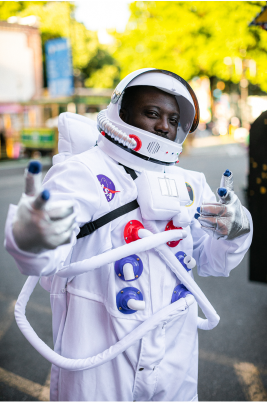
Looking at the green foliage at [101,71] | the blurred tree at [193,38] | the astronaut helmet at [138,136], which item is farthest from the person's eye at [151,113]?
the green foliage at [101,71]

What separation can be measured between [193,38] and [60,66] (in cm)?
497

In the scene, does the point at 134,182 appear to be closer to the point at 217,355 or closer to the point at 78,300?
the point at 78,300

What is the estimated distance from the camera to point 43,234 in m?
0.95

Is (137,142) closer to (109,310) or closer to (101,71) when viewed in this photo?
(109,310)

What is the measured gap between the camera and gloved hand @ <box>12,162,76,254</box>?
3.04 ft

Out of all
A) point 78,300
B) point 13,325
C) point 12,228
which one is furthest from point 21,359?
point 12,228

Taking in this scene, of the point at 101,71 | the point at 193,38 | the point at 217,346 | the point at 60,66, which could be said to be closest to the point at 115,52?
the point at 60,66

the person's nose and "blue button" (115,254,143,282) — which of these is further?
the person's nose

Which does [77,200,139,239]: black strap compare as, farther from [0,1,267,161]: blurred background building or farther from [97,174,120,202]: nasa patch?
[0,1,267,161]: blurred background building

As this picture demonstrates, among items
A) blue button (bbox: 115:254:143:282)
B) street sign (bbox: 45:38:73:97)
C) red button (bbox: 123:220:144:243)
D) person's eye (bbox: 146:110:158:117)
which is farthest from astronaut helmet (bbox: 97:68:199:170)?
street sign (bbox: 45:38:73:97)

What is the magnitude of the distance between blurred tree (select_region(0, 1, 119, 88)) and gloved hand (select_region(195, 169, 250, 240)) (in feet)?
60.0

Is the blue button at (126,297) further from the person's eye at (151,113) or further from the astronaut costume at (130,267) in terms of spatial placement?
the person's eye at (151,113)

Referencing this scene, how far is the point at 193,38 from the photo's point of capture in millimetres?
10258

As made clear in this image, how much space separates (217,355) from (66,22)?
2208 centimetres
